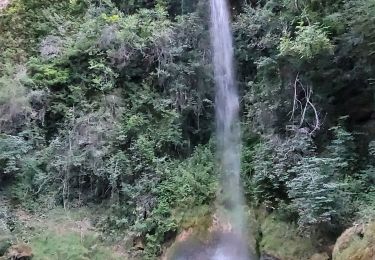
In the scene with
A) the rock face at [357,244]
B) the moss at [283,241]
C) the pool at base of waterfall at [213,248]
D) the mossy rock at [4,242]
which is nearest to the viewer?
the rock face at [357,244]

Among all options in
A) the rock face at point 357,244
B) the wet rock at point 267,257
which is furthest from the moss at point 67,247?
the rock face at point 357,244

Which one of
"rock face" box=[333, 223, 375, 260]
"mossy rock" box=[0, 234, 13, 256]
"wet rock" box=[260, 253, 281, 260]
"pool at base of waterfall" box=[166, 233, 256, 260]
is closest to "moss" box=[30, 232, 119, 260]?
"mossy rock" box=[0, 234, 13, 256]

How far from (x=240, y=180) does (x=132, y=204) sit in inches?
89.0

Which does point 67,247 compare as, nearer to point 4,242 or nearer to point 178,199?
point 4,242

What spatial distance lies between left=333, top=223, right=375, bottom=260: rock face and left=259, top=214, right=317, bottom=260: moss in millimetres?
876

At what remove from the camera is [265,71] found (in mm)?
9141

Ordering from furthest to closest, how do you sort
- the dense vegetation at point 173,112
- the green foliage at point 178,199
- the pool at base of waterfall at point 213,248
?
the green foliage at point 178,199
the pool at base of waterfall at point 213,248
the dense vegetation at point 173,112

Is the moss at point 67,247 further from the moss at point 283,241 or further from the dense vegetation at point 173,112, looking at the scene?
the moss at point 283,241

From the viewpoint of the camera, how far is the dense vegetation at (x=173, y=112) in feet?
25.1

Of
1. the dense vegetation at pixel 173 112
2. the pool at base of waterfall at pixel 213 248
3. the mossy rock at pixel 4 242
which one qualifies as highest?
the dense vegetation at pixel 173 112

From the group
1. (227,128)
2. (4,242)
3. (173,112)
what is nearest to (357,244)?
(227,128)

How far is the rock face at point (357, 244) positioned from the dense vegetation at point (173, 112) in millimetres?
238

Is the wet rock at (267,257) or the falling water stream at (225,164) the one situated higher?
the falling water stream at (225,164)

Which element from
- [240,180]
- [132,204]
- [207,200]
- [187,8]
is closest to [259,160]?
[240,180]
